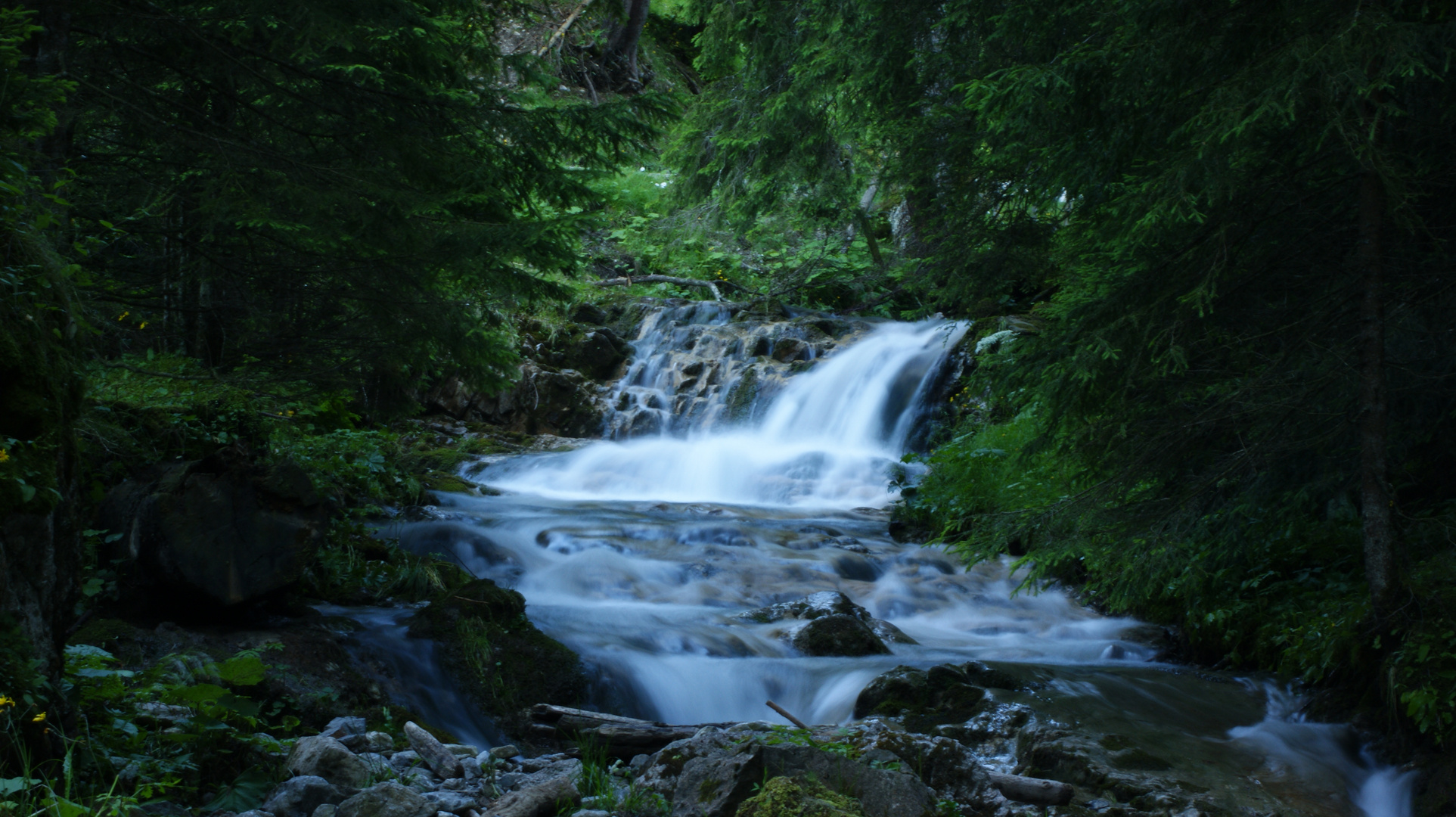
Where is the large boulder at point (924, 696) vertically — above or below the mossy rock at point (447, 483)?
below

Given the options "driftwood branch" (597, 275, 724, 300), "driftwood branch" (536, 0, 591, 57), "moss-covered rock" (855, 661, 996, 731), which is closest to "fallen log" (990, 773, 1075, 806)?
"moss-covered rock" (855, 661, 996, 731)

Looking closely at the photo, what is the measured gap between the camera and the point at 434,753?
3836 millimetres

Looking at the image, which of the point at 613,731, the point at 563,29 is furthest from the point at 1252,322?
the point at 563,29

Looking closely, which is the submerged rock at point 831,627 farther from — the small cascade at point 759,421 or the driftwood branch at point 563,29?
the driftwood branch at point 563,29

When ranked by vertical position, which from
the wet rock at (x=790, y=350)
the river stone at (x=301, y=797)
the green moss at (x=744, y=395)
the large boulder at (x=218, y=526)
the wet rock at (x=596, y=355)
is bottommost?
the river stone at (x=301, y=797)

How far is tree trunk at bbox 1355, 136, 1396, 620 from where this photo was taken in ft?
14.0

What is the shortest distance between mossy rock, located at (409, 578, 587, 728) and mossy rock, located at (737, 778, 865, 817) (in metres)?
2.45

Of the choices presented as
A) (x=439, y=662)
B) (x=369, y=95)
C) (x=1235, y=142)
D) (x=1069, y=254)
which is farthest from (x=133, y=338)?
(x=1235, y=142)

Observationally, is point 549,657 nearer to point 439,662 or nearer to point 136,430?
point 439,662

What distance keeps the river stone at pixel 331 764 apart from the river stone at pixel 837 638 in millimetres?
3633

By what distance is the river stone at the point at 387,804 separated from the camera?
3033 mm

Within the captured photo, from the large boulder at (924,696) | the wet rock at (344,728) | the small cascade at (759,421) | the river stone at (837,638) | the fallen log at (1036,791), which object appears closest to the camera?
the wet rock at (344,728)

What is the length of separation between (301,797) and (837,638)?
4080 millimetres

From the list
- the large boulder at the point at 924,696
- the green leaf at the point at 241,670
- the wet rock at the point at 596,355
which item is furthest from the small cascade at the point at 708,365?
the green leaf at the point at 241,670
